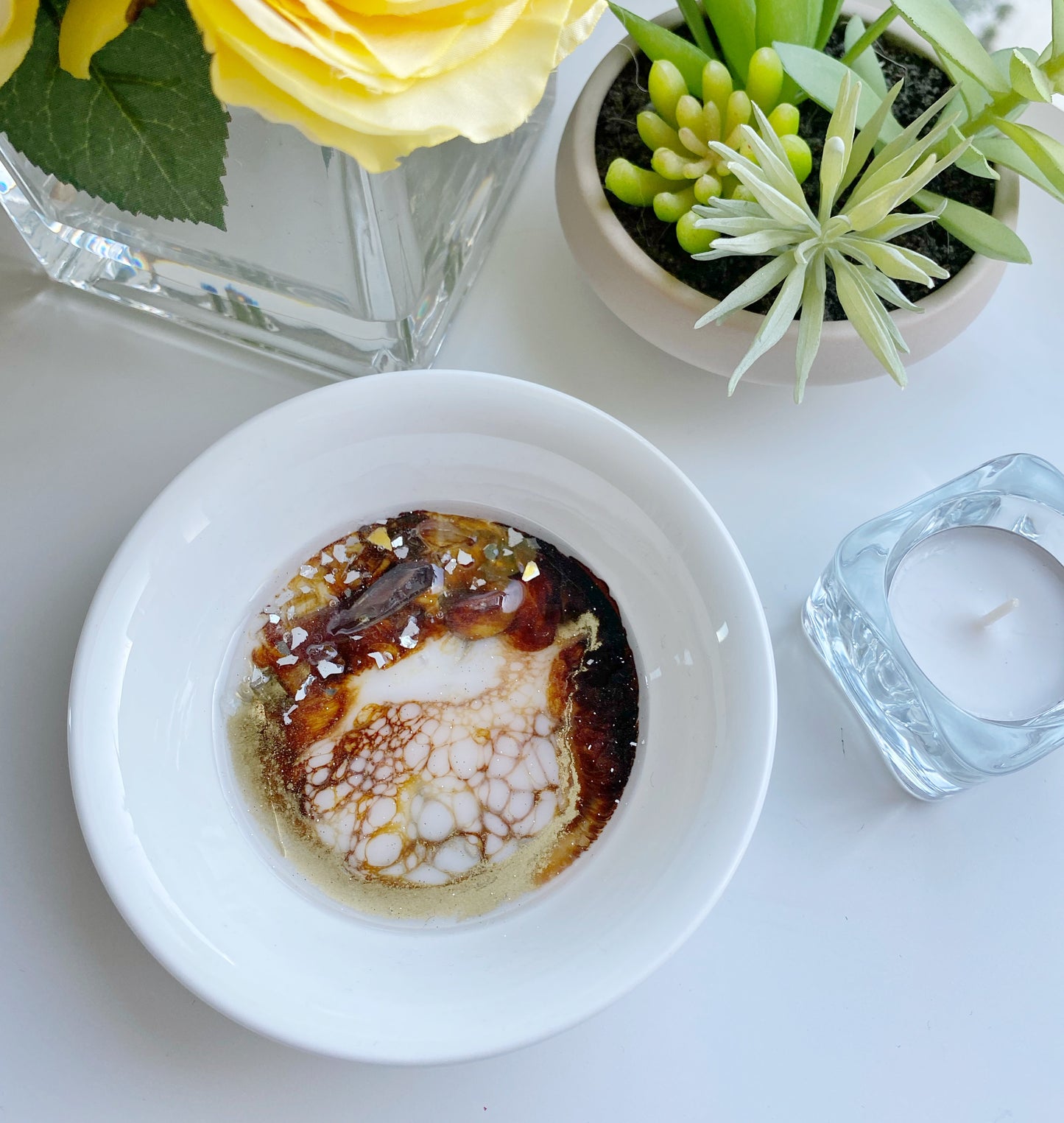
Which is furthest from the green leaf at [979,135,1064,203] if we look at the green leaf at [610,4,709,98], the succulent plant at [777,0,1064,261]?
the green leaf at [610,4,709,98]

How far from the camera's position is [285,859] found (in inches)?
14.7

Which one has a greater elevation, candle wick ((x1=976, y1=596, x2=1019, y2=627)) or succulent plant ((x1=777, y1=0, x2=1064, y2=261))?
succulent plant ((x1=777, y1=0, x2=1064, y2=261))

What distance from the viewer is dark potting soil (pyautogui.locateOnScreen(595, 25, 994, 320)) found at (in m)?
0.38

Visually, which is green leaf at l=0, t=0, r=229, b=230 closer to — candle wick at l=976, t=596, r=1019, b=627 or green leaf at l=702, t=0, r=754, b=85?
green leaf at l=702, t=0, r=754, b=85

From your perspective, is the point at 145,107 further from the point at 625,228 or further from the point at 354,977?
the point at 354,977

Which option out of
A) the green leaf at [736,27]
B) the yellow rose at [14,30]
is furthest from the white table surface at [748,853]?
the yellow rose at [14,30]

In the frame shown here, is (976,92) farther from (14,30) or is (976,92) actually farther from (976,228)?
(14,30)

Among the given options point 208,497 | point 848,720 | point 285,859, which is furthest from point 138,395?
point 848,720

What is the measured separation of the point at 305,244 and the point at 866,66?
213 millimetres

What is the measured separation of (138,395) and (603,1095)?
1.11ft

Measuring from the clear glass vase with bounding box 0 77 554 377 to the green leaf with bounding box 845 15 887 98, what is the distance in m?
0.14

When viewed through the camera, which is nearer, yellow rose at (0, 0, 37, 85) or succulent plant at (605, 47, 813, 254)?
yellow rose at (0, 0, 37, 85)

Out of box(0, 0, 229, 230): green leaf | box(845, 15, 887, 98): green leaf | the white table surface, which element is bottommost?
the white table surface

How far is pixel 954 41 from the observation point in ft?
1.03
